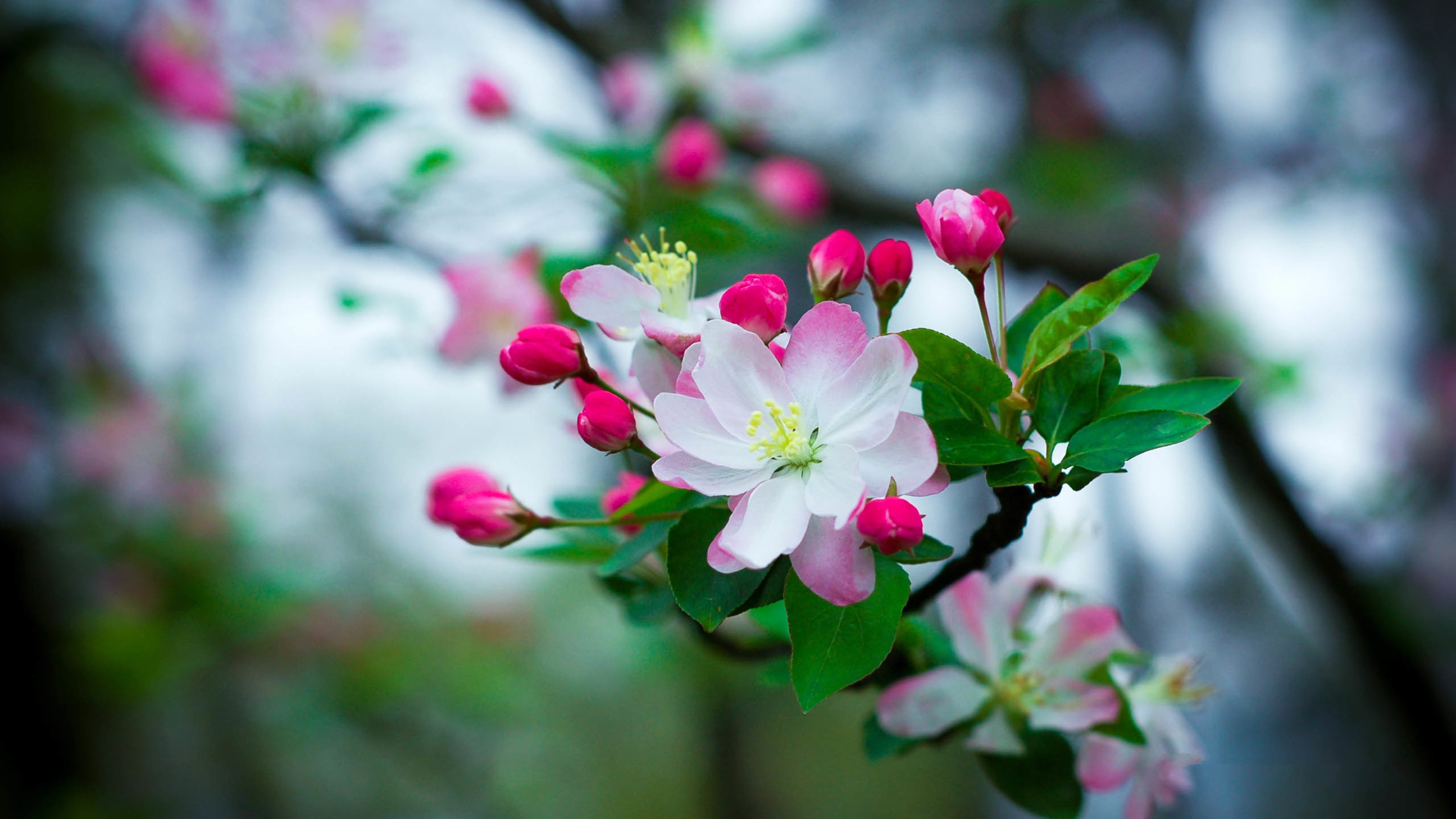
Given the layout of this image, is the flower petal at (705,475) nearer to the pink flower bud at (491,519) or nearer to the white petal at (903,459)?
the white petal at (903,459)

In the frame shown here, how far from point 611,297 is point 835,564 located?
0.61 ft

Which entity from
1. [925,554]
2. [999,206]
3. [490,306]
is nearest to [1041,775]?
[925,554]

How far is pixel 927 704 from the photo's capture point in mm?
513

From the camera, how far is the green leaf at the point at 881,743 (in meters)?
0.51

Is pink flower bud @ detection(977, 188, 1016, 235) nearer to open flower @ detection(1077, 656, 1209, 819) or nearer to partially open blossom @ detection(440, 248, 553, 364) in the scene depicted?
open flower @ detection(1077, 656, 1209, 819)

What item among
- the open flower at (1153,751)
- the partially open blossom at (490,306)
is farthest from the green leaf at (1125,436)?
the partially open blossom at (490,306)

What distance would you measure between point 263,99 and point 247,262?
1.98 metres

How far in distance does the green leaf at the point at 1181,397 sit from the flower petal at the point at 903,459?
0.35 feet

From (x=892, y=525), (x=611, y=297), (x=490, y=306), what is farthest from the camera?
(x=490, y=306)

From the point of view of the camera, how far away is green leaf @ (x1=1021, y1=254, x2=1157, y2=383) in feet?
1.35

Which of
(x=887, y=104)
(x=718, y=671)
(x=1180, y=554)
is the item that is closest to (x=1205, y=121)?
(x=887, y=104)

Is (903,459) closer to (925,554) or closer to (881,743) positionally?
(925,554)

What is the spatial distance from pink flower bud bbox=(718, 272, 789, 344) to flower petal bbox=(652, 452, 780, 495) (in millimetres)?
63

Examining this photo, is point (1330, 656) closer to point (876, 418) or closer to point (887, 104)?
point (887, 104)
